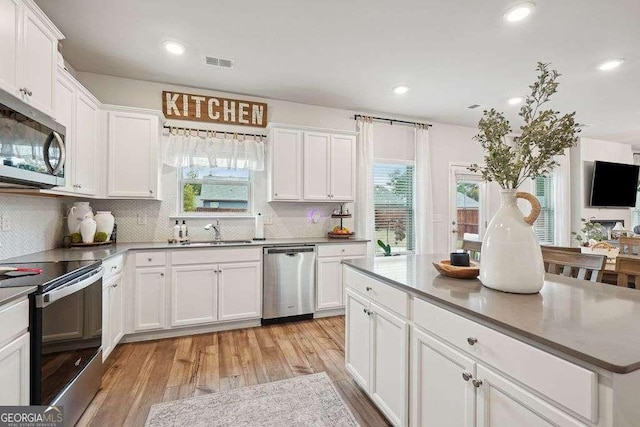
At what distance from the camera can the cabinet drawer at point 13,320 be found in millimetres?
1200

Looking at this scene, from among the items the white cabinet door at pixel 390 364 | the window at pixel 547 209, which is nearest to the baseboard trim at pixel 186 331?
the white cabinet door at pixel 390 364

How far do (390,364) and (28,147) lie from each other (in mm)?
2341

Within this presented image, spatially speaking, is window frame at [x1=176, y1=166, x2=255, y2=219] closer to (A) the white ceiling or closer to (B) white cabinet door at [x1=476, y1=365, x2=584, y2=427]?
(A) the white ceiling

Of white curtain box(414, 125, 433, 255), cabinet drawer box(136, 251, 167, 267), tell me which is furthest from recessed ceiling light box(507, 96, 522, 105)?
cabinet drawer box(136, 251, 167, 267)

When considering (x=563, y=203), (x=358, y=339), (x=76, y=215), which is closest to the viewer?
(x=358, y=339)

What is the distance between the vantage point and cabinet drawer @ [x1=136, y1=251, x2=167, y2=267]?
2.93 m

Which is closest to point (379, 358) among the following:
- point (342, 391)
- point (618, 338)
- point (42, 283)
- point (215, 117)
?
point (342, 391)

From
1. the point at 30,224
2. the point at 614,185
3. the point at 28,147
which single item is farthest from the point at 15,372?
the point at 614,185

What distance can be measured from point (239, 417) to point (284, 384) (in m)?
0.43

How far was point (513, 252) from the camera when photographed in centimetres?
135

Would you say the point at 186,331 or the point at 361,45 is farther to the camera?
the point at 186,331

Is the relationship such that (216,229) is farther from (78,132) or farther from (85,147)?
(78,132)

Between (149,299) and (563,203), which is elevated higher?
(563,203)

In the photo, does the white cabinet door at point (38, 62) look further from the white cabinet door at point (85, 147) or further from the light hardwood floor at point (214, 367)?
the light hardwood floor at point (214, 367)
